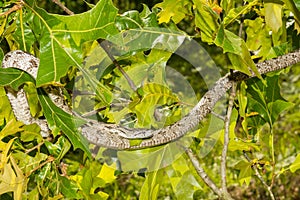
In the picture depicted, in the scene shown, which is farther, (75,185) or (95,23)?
(75,185)

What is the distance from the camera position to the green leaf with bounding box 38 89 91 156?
67cm

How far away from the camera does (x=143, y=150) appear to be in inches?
33.2

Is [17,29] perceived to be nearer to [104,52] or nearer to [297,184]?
[104,52]

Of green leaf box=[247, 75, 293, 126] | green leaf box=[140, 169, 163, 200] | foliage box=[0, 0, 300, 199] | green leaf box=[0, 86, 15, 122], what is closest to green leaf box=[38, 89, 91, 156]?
foliage box=[0, 0, 300, 199]

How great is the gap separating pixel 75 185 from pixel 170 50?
249mm

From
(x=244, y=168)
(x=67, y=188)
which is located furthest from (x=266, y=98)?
(x=67, y=188)

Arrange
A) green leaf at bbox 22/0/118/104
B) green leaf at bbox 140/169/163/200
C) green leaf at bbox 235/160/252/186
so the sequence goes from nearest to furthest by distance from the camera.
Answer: green leaf at bbox 22/0/118/104
green leaf at bbox 140/169/163/200
green leaf at bbox 235/160/252/186

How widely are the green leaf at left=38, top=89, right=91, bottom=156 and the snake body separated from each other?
0.10 feet

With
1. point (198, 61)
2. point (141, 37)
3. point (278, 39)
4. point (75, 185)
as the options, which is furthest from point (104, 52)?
point (198, 61)

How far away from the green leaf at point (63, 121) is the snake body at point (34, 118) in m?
0.03

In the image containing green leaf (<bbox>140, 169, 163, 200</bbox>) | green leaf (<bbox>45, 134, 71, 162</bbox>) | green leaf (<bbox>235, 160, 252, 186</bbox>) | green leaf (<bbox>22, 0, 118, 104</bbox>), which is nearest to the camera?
green leaf (<bbox>22, 0, 118, 104</bbox>)

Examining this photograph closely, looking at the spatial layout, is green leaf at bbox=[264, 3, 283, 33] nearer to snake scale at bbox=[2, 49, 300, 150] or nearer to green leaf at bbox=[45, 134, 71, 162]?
snake scale at bbox=[2, 49, 300, 150]

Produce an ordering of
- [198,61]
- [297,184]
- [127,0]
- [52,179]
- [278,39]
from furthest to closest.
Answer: [127,0] → [297,184] → [198,61] → [278,39] → [52,179]

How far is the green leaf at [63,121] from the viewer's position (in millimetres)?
671
